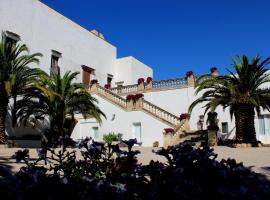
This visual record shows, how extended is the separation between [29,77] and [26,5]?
970 cm

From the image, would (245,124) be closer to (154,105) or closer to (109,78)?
(154,105)

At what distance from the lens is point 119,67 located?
33375mm

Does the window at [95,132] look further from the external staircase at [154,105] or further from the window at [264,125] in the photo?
the window at [264,125]

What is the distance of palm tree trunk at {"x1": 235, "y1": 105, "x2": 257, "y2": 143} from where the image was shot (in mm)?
15625

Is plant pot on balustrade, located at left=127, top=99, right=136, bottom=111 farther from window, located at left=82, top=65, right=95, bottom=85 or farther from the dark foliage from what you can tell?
the dark foliage

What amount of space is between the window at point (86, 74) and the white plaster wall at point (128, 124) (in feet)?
13.1

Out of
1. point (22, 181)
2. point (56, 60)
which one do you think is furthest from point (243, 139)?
point (56, 60)

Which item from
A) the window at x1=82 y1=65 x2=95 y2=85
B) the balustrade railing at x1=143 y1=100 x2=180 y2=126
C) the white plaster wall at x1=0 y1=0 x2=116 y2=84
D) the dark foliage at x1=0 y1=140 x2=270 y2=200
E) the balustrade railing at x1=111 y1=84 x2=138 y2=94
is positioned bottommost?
the dark foliage at x1=0 y1=140 x2=270 y2=200

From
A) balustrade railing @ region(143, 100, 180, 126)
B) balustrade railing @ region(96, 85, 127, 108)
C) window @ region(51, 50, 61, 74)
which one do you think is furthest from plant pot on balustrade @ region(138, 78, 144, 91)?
window @ region(51, 50, 61, 74)

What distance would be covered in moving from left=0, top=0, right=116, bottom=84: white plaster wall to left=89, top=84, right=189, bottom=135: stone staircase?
4.82m

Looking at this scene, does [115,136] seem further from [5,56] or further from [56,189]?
[56,189]

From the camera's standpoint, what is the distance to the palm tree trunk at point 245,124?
15625 millimetres

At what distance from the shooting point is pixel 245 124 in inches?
618

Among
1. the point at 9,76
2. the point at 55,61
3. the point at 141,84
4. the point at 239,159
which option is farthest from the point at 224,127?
the point at 55,61
